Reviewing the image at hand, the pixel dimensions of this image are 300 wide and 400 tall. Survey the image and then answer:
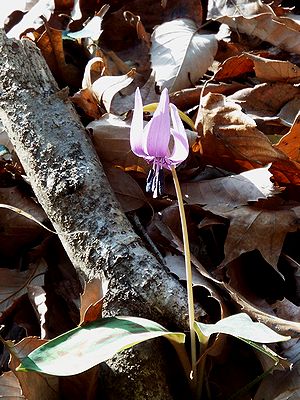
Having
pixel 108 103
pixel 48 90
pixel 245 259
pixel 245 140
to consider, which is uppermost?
pixel 48 90

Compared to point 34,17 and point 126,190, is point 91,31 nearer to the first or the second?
point 34,17

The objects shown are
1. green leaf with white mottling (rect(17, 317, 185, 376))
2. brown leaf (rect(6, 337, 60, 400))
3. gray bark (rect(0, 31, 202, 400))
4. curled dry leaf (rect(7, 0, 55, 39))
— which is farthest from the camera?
curled dry leaf (rect(7, 0, 55, 39))

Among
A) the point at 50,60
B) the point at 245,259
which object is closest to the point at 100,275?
the point at 245,259

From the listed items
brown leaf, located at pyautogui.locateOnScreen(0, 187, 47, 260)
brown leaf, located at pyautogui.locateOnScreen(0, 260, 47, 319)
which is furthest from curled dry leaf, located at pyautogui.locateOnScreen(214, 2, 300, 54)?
brown leaf, located at pyautogui.locateOnScreen(0, 260, 47, 319)

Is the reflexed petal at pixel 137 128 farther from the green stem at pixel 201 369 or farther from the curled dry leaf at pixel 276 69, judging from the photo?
the curled dry leaf at pixel 276 69

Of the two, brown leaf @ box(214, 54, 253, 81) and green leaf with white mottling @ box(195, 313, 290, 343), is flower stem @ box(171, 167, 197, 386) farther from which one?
brown leaf @ box(214, 54, 253, 81)

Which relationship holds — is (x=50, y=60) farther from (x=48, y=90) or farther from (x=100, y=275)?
(x=100, y=275)

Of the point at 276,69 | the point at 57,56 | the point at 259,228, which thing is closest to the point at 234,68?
the point at 276,69
